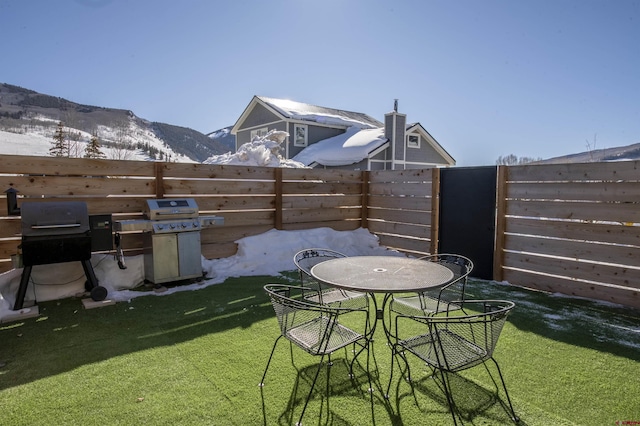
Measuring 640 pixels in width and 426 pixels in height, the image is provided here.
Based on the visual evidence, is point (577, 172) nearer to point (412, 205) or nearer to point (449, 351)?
point (412, 205)

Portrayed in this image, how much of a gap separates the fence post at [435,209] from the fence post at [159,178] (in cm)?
436

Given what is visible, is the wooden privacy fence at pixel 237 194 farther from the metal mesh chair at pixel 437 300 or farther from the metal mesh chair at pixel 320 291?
the metal mesh chair at pixel 437 300

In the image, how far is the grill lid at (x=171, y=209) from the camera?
4.76 m

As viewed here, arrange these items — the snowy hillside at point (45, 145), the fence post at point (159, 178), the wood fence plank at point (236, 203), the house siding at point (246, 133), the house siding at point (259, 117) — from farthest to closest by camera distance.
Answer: the house siding at point (259, 117)
the house siding at point (246, 133)
the snowy hillside at point (45, 145)
the wood fence plank at point (236, 203)
the fence post at point (159, 178)

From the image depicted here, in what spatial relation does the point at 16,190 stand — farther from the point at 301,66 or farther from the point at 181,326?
the point at 301,66

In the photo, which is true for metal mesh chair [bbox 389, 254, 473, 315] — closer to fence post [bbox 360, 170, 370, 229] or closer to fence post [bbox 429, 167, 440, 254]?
fence post [bbox 429, 167, 440, 254]

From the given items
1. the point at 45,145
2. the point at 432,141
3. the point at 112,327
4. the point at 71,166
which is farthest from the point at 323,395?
the point at 45,145

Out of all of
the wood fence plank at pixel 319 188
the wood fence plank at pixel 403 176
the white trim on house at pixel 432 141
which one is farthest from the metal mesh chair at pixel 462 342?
the white trim on house at pixel 432 141

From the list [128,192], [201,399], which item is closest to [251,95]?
[128,192]

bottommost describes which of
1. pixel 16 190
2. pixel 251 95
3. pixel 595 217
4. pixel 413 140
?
pixel 595 217

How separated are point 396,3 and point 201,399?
7549mm

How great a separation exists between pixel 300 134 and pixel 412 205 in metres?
12.3

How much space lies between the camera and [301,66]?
10352 mm

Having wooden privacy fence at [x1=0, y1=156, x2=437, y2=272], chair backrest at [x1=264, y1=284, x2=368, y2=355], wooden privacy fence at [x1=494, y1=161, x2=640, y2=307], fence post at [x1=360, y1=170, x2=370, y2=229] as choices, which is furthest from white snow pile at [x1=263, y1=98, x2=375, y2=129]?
chair backrest at [x1=264, y1=284, x2=368, y2=355]
